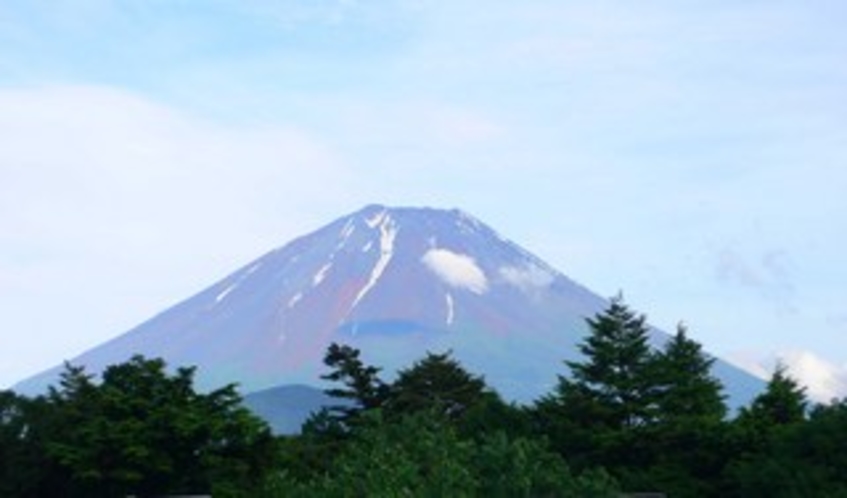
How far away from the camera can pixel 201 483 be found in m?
36.4

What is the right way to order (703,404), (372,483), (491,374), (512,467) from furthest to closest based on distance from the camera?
(491,374) → (703,404) → (512,467) → (372,483)

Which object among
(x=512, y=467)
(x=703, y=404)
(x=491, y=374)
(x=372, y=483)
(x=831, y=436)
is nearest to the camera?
(x=372, y=483)

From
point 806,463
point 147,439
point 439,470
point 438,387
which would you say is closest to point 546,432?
point 438,387

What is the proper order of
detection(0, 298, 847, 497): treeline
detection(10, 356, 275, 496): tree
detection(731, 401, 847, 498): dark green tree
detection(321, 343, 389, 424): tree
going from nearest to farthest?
1. detection(731, 401, 847, 498): dark green tree
2. detection(0, 298, 847, 497): treeline
3. detection(10, 356, 275, 496): tree
4. detection(321, 343, 389, 424): tree

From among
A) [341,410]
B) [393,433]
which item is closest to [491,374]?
[341,410]

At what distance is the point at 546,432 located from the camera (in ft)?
139

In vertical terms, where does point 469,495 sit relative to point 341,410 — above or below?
below

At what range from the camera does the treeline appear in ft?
107

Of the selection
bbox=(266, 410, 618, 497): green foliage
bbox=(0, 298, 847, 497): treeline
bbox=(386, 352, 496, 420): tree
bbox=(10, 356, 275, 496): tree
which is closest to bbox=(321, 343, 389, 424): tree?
bbox=(386, 352, 496, 420): tree

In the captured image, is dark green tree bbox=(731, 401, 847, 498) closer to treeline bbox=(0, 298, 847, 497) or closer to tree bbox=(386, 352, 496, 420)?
treeline bbox=(0, 298, 847, 497)

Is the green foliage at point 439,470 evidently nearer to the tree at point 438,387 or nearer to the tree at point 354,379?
the tree at point 438,387

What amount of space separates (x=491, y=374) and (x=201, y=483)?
164 metres

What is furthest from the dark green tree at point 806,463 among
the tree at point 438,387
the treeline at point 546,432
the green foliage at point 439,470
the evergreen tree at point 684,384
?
the tree at point 438,387

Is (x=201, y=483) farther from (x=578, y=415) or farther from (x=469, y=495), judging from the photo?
(x=469, y=495)
